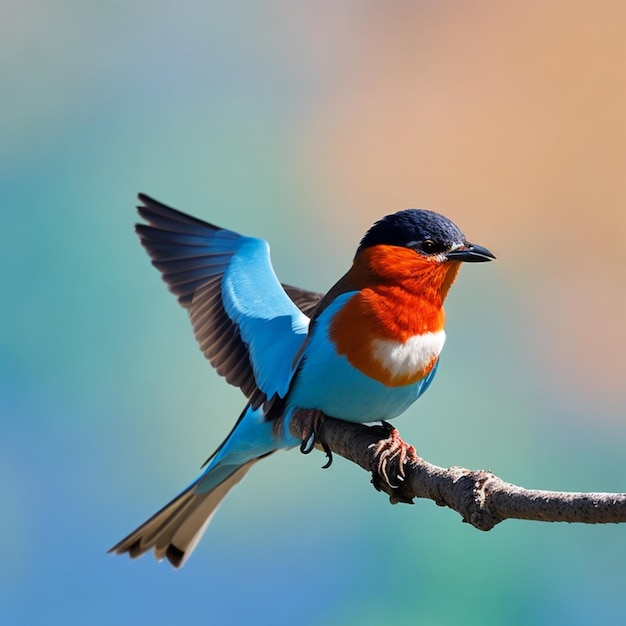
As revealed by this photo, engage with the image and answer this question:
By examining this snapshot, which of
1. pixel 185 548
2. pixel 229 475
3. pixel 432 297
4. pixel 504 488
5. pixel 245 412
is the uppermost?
pixel 432 297

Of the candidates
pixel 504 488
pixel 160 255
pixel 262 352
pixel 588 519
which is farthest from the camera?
pixel 160 255

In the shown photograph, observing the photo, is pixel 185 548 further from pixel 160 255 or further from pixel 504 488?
pixel 504 488

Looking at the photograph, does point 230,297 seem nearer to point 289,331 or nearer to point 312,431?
point 289,331

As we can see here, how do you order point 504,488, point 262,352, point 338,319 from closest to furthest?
point 504,488 → point 338,319 → point 262,352

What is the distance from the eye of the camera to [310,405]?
208cm

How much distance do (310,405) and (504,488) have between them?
0.70 m

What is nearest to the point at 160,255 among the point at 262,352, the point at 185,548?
the point at 262,352

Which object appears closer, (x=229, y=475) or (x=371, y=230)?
(x=371, y=230)

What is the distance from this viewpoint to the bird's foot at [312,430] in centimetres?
203

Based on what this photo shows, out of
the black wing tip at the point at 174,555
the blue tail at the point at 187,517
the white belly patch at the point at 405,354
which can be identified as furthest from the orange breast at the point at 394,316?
the black wing tip at the point at 174,555

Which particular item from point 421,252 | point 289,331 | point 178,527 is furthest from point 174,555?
point 421,252

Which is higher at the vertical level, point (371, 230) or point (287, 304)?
point (371, 230)

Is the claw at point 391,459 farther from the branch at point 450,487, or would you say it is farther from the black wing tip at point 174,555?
the black wing tip at point 174,555

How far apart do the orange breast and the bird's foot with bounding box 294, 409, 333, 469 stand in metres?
0.16
